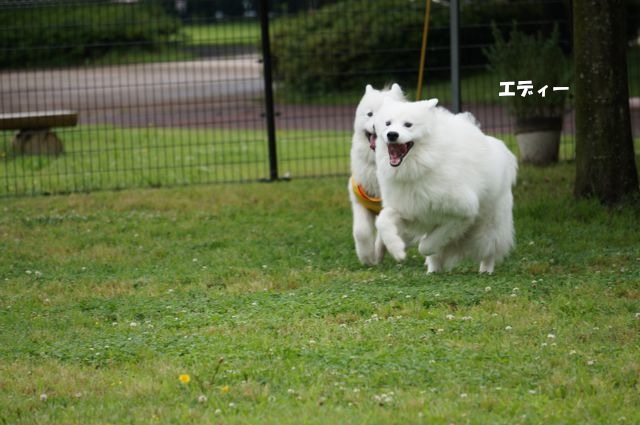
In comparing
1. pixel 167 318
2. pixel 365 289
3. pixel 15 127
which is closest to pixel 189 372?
pixel 167 318

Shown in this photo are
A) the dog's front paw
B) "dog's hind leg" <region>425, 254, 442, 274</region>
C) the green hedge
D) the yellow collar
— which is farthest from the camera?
the green hedge

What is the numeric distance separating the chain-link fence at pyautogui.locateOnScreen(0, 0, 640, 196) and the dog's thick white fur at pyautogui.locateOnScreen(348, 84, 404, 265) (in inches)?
66.8

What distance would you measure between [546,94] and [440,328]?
6.42m

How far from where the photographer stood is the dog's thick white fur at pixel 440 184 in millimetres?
6465

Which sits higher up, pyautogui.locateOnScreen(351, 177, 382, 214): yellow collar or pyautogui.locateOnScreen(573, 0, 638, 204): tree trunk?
pyautogui.locateOnScreen(573, 0, 638, 204): tree trunk

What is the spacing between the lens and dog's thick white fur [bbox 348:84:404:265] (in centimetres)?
704

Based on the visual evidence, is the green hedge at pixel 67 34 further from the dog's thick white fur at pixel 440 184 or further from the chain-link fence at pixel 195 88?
the dog's thick white fur at pixel 440 184

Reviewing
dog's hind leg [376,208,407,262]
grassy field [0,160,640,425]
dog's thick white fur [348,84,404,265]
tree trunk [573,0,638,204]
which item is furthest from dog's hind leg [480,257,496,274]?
tree trunk [573,0,638,204]

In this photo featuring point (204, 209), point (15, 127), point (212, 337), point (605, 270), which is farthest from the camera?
point (15, 127)

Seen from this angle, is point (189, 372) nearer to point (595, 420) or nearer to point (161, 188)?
point (595, 420)

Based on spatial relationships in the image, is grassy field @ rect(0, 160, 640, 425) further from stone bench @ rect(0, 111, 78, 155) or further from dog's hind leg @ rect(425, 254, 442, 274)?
stone bench @ rect(0, 111, 78, 155)

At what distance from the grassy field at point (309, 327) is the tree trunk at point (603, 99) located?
11.0 inches

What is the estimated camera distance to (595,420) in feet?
13.5

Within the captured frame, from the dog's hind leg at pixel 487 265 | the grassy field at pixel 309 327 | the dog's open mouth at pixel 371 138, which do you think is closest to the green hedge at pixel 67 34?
the grassy field at pixel 309 327
